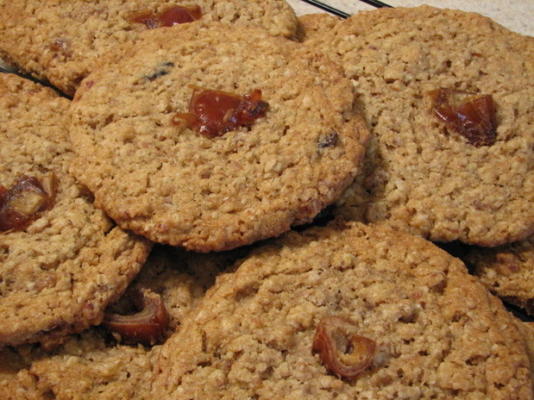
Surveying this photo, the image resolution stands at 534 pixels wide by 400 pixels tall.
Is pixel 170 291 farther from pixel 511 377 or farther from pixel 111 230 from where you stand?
pixel 511 377

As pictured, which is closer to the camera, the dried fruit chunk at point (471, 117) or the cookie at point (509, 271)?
the cookie at point (509, 271)

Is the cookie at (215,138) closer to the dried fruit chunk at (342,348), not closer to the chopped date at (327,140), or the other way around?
the chopped date at (327,140)

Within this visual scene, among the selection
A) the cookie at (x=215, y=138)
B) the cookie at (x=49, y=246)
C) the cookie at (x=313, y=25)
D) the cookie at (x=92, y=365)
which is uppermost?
the cookie at (x=313, y=25)

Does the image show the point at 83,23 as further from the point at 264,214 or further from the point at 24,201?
the point at 264,214

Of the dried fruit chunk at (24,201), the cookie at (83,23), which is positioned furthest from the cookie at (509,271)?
the dried fruit chunk at (24,201)

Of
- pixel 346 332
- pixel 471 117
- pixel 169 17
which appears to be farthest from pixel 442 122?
pixel 169 17

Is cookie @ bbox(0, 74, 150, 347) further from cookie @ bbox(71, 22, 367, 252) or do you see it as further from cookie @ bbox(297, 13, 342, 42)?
cookie @ bbox(297, 13, 342, 42)
